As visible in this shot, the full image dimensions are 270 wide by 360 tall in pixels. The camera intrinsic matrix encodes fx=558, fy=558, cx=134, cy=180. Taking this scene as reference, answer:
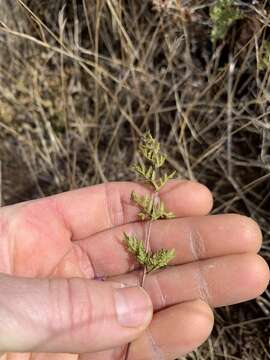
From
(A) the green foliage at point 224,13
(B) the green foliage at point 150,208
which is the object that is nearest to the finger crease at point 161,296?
(B) the green foliage at point 150,208

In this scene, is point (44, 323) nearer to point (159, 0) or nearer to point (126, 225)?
point (126, 225)

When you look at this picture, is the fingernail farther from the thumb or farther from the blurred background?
the blurred background

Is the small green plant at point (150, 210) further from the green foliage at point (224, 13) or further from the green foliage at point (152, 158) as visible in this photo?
the green foliage at point (224, 13)

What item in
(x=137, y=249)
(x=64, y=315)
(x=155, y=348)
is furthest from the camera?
(x=137, y=249)

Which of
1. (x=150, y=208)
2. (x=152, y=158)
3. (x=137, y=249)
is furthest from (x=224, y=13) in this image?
(x=137, y=249)

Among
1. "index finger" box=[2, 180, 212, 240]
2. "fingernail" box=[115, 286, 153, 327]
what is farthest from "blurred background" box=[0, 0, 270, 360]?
"fingernail" box=[115, 286, 153, 327]

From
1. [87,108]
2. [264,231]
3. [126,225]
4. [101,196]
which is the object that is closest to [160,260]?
[126,225]

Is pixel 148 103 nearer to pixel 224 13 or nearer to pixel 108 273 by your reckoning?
pixel 224 13
